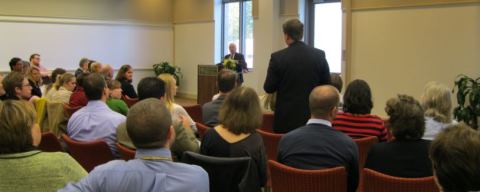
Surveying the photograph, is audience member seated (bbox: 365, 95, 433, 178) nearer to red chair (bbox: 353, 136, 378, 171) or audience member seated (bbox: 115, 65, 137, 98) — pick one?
red chair (bbox: 353, 136, 378, 171)

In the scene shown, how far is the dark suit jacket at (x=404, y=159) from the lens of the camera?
8.61 feet

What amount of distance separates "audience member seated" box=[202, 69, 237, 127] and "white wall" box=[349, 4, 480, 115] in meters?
4.52

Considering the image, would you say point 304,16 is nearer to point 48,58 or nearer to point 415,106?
point 48,58

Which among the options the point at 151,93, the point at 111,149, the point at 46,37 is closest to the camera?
the point at 111,149

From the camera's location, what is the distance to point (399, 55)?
834cm

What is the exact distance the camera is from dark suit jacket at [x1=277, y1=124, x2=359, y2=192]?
8.83ft

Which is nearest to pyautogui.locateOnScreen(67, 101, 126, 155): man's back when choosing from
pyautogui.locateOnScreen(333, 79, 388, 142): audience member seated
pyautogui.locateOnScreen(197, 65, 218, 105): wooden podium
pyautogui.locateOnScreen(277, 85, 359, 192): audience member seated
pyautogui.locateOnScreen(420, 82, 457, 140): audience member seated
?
pyautogui.locateOnScreen(277, 85, 359, 192): audience member seated

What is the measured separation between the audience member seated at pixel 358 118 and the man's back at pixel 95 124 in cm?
156

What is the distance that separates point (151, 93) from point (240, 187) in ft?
4.38

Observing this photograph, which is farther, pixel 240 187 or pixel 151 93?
pixel 151 93

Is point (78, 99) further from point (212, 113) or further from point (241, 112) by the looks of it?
point (241, 112)

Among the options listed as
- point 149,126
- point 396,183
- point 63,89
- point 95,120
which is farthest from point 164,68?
point 149,126

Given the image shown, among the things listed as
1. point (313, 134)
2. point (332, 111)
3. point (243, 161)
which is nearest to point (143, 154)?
point (243, 161)

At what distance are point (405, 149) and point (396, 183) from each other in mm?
393
